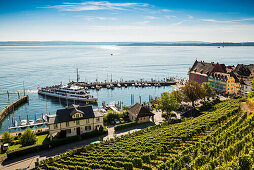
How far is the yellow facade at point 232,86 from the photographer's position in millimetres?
80875

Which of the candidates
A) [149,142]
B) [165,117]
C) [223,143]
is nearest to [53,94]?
[165,117]

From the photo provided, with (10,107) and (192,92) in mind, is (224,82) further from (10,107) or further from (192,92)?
(10,107)

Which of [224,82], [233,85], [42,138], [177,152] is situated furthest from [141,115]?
[224,82]

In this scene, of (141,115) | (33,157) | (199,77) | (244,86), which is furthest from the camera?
(199,77)

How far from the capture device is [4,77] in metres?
144

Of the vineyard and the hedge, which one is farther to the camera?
the hedge

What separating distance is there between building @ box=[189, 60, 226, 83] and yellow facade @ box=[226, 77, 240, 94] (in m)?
13.1

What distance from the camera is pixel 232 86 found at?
83.0 metres

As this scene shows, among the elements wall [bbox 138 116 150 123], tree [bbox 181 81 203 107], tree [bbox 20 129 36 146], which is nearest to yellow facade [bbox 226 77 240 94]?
tree [bbox 181 81 203 107]

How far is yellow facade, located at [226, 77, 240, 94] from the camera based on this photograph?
8088 cm

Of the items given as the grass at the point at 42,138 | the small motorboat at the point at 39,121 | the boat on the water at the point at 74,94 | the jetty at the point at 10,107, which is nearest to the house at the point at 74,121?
the grass at the point at 42,138

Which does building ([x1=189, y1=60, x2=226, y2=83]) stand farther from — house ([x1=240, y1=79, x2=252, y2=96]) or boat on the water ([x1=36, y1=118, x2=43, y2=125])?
boat on the water ([x1=36, y1=118, x2=43, y2=125])

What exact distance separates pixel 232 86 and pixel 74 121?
226ft

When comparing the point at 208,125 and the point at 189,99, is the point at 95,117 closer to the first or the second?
the point at 208,125
